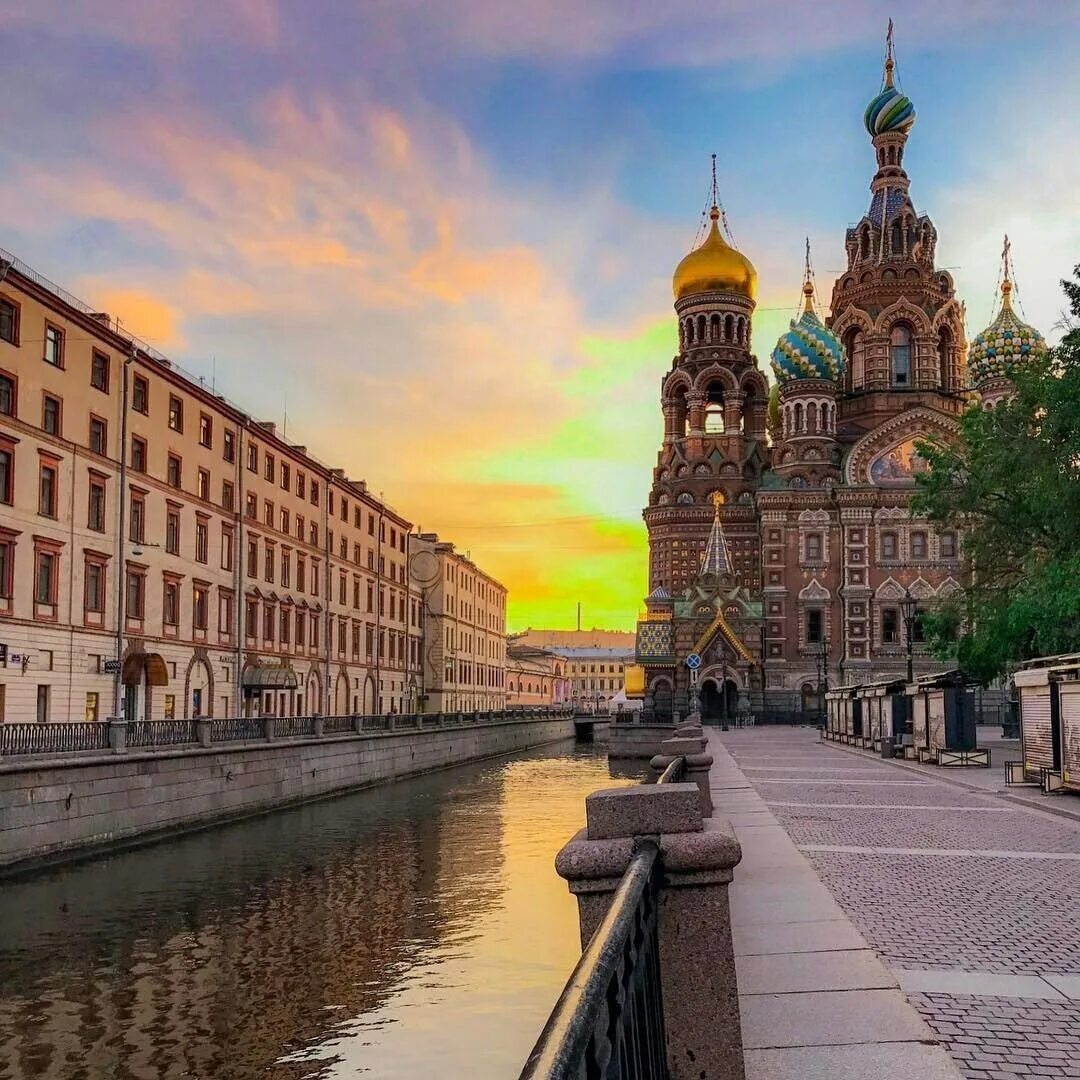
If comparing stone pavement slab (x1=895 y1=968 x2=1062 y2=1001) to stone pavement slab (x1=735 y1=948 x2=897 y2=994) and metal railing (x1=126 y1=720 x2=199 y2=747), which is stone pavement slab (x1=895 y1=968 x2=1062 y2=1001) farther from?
metal railing (x1=126 y1=720 x2=199 y2=747)

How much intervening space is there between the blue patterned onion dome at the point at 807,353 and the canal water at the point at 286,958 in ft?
204

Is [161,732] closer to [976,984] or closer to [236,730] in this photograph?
[236,730]

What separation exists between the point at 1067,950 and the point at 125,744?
81.4ft

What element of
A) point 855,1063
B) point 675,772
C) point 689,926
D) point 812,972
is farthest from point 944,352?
point 689,926

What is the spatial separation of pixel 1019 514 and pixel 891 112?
63.5m

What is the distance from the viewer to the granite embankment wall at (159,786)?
970 inches

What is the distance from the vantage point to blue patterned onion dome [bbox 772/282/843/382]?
87.3 meters

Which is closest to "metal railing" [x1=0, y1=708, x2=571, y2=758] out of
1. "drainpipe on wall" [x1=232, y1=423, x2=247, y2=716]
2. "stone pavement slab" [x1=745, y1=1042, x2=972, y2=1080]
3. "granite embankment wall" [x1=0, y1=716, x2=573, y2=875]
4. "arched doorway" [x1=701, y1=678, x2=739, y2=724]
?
"granite embankment wall" [x1=0, y1=716, x2=573, y2=875]

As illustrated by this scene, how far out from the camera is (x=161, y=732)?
1276 inches

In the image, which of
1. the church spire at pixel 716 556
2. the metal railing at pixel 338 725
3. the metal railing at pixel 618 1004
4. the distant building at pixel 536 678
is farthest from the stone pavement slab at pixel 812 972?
→ the distant building at pixel 536 678

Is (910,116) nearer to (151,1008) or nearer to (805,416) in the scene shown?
(805,416)

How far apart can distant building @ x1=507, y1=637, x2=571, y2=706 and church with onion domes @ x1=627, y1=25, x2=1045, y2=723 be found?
98.8ft

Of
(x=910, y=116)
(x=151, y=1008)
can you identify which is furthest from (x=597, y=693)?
(x=151, y=1008)

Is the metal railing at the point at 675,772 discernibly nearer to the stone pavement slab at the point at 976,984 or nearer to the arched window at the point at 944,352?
the stone pavement slab at the point at 976,984
